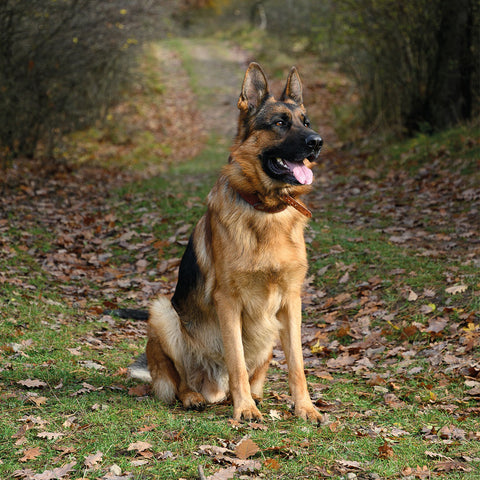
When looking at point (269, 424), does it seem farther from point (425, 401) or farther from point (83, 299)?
point (83, 299)

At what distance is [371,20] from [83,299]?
10.6 meters

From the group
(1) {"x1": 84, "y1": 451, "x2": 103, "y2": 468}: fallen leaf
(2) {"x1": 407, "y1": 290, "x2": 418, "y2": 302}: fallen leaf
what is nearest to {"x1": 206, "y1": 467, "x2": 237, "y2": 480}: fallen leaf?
(1) {"x1": 84, "y1": 451, "x2": 103, "y2": 468}: fallen leaf

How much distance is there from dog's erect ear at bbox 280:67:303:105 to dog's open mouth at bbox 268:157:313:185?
628mm

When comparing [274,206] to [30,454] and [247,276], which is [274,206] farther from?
[30,454]

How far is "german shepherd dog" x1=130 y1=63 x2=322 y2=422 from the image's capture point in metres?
4.34

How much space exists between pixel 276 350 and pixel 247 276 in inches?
111

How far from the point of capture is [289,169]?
4453mm

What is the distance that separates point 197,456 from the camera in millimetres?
3629

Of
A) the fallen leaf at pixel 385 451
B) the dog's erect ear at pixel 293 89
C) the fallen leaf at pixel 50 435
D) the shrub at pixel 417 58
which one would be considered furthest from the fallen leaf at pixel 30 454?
the shrub at pixel 417 58

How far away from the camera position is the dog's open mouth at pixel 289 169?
4445mm

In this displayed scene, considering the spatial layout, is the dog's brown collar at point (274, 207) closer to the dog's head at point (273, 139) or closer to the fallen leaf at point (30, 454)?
the dog's head at point (273, 139)

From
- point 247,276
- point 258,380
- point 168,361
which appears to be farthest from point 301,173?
point 168,361

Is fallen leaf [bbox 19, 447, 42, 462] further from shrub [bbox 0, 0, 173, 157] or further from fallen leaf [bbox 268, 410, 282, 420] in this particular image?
shrub [bbox 0, 0, 173, 157]

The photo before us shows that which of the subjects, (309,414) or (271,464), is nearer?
(271,464)
